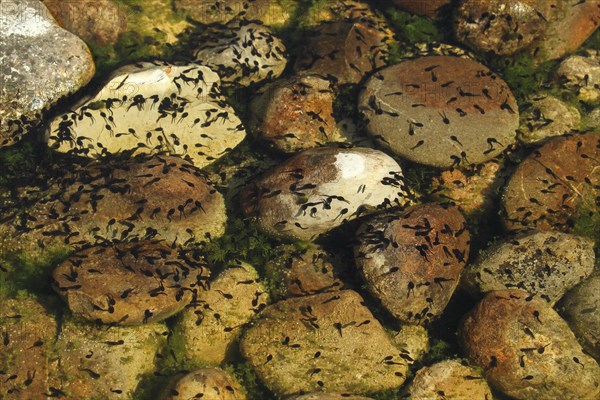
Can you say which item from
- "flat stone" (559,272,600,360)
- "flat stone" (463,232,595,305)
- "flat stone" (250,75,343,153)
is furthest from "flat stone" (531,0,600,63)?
"flat stone" (559,272,600,360)

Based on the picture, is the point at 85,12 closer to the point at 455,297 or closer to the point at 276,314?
the point at 276,314

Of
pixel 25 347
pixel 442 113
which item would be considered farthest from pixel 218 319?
pixel 442 113

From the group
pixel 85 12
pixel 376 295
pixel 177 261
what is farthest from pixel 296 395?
pixel 85 12

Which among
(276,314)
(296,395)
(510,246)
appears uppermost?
(510,246)

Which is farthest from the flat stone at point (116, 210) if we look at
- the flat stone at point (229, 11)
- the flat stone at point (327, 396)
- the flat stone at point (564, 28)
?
the flat stone at point (564, 28)

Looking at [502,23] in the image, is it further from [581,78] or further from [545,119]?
[545,119]

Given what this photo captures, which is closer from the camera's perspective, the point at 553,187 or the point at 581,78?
the point at 553,187
